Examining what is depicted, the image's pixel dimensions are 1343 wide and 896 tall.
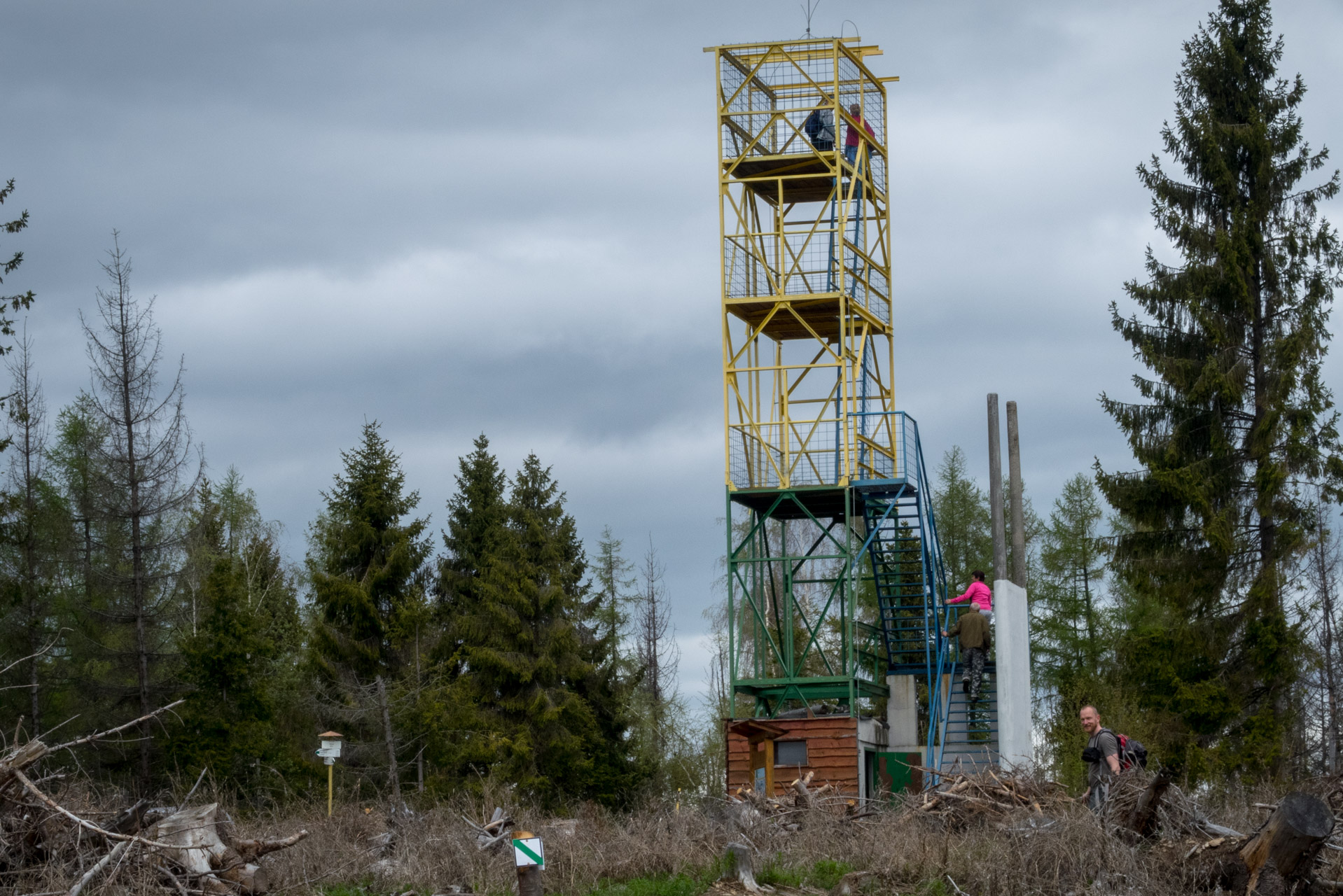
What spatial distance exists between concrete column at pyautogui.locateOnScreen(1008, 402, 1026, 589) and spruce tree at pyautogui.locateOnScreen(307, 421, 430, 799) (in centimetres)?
1436

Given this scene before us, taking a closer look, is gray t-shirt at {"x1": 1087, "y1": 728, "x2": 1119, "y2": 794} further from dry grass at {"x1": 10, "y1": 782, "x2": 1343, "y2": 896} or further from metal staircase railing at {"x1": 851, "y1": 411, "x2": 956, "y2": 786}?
metal staircase railing at {"x1": 851, "y1": 411, "x2": 956, "y2": 786}

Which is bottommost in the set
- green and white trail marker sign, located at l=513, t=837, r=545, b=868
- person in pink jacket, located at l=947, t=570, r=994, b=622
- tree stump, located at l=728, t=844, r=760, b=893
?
tree stump, located at l=728, t=844, r=760, b=893

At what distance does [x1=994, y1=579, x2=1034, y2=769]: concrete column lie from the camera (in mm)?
28109

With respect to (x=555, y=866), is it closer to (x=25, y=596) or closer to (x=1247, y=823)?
(x=1247, y=823)

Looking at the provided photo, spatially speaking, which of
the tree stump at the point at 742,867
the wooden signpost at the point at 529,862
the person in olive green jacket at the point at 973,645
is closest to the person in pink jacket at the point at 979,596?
the person in olive green jacket at the point at 973,645

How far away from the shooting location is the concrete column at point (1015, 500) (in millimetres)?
30922

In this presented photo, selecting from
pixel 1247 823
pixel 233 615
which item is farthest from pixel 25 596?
pixel 1247 823

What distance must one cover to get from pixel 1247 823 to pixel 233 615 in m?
24.6

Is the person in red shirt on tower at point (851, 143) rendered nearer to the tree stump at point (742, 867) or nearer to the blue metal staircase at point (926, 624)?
the blue metal staircase at point (926, 624)

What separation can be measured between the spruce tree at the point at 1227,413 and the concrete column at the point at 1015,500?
2133mm

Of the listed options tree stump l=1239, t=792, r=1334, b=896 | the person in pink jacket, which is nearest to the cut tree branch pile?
tree stump l=1239, t=792, r=1334, b=896

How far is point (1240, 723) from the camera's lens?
3144 centimetres

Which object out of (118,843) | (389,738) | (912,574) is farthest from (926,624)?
(118,843)

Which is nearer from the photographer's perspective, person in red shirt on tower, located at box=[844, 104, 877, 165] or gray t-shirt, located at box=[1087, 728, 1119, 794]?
gray t-shirt, located at box=[1087, 728, 1119, 794]
